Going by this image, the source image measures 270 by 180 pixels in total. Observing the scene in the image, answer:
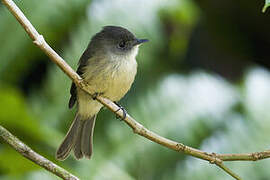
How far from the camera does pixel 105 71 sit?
111 inches

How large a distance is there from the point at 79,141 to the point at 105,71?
553 millimetres

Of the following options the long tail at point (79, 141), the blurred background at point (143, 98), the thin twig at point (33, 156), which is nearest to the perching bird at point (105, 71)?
the long tail at point (79, 141)

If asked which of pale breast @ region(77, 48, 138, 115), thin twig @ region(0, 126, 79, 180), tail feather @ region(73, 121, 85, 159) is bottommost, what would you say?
thin twig @ region(0, 126, 79, 180)

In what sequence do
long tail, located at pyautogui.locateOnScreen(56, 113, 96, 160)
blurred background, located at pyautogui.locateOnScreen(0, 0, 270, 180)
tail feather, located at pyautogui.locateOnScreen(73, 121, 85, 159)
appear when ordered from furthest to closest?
blurred background, located at pyautogui.locateOnScreen(0, 0, 270, 180)
tail feather, located at pyautogui.locateOnScreen(73, 121, 85, 159)
long tail, located at pyautogui.locateOnScreen(56, 113, 96, 160)

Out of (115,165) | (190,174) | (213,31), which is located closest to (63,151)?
(115,165)

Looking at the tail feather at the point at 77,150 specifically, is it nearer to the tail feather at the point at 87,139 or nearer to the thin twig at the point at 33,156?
the tail feather at the point at 87,139

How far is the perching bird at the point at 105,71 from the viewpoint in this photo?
2.79m

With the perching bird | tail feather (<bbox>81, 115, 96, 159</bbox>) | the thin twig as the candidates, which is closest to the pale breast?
the perching bird

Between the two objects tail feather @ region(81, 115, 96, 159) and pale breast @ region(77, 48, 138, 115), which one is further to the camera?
tail feather @ region(81, 115, 96, 159)

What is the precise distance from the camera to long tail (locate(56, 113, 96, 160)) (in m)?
2.79

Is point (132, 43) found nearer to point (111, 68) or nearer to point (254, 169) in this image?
point (111, 68)

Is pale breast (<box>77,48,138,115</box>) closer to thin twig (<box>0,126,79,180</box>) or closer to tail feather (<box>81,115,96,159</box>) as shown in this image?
tail feather (<box>81,115,96,159</box>)

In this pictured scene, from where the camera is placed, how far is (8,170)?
3.24 m

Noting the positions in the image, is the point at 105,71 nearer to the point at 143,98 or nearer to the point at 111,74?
the point at 111,74
